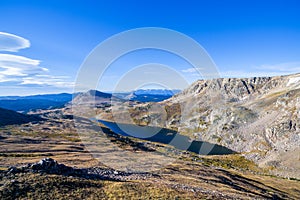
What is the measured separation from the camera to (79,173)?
3853cm

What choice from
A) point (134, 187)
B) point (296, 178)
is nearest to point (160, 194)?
point (134, 187)

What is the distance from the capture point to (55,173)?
114ft

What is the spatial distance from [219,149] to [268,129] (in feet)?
121

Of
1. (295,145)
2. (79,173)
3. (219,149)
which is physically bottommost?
(219,149)

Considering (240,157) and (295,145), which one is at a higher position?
(295,145)

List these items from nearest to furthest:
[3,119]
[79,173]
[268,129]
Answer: [79,173] → [268,129] → [3,119]

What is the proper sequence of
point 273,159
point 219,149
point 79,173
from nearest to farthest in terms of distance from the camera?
point 79,173 < point 273,159 < point 219,149

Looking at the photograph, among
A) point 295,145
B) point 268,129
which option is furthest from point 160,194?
point 268,129

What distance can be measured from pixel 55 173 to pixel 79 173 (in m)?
4.74

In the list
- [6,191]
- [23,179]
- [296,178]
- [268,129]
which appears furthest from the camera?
[268,129]

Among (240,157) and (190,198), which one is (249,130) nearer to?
(240,157)

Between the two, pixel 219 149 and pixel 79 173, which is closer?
pixel 79 173

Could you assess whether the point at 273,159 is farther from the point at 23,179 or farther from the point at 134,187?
the point at 23,179

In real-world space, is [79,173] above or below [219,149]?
above
